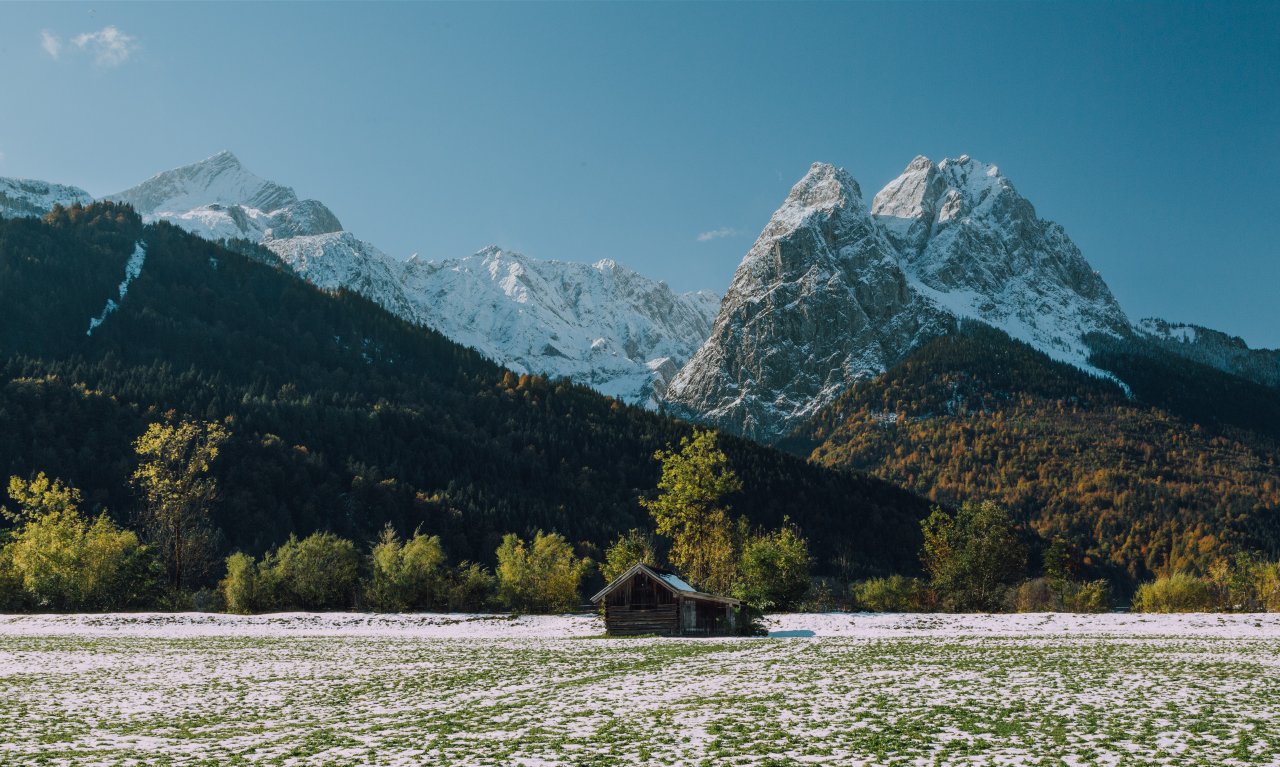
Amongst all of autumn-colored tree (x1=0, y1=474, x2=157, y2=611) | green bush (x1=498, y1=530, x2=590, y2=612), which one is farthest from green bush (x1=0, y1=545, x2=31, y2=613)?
green bush (x1=498, y1=530, x2=590, y2=612)

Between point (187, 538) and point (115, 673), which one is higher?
point (187, 538)

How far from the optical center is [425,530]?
559 feet

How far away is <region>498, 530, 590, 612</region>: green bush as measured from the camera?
79.0 m

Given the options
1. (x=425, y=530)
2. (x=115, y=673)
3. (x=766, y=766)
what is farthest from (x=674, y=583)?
(x=425, y=530)

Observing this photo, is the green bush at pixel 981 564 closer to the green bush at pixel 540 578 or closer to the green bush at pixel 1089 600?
the green bush at pixel 1089 600

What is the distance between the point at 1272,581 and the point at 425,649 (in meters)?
87.8

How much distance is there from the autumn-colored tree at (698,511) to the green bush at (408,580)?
18768mm

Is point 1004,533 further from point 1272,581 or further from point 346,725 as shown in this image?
point 346,725

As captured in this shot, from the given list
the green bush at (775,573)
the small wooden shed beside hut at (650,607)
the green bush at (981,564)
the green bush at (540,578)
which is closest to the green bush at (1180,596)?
the green bush at (981,564)

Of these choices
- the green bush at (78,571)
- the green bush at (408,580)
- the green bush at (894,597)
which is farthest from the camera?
the green bush at (894,597)

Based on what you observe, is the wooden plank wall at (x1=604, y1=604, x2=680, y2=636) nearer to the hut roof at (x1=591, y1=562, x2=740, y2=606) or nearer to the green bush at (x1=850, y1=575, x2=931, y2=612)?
the hut roof at (x1=591, y1=562, x2=740, y2=606)

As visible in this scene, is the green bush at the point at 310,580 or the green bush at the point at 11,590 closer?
the green bush at the point at 11,590

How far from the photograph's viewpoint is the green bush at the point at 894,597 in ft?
309

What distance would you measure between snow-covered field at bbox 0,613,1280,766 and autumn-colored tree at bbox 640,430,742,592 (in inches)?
1052
